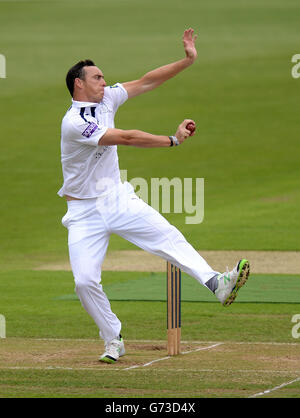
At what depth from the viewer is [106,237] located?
28.0 feet

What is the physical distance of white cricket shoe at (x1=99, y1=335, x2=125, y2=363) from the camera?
8.48 meters

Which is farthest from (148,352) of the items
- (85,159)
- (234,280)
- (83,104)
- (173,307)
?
(83,104)

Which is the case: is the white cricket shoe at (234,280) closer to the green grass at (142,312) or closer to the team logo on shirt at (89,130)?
the team logo on shirt at (89,130)

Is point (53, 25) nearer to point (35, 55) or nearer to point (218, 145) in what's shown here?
point (35, 55)

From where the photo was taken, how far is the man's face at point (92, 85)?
854 cm

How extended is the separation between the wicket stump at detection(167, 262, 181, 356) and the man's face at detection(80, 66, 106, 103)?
1631mm

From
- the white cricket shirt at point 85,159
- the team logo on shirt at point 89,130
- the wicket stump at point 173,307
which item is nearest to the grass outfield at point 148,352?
the wicket stump at point 173,307

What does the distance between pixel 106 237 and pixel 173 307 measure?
3.10 ft

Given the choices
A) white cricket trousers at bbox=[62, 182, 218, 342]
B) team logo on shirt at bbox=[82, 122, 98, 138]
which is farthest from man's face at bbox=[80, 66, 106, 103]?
white cricket trousers at bbox=[62, 182, 218, 342]

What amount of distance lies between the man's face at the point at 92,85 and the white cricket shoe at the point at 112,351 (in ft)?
6.99

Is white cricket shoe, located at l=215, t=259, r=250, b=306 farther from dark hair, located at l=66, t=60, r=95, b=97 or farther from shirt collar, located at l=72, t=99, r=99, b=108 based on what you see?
dark hair, located at l=66, t=60, r=95, b=97

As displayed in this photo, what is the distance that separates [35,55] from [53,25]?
6.54m

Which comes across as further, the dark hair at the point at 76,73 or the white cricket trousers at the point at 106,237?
the dark hair at the point at 76,73

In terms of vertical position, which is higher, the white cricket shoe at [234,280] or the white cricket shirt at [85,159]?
the white cricket shirt at [85,159]
